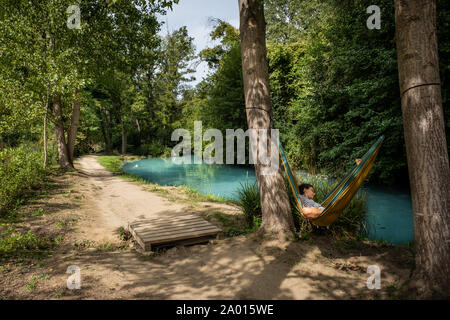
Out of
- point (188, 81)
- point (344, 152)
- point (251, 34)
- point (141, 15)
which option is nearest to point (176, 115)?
point (188, 81)

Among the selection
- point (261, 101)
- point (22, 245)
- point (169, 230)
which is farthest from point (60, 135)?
point (261, 101)

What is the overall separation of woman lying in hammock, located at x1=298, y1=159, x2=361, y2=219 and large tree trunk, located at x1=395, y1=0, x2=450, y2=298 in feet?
3.54

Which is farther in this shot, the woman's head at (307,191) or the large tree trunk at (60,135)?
the large tree trunk at (60,135)

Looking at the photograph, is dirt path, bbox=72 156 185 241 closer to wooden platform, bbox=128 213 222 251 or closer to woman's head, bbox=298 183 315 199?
wooden platform, bbox=128 213 222 251

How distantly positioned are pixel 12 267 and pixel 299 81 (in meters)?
12.2

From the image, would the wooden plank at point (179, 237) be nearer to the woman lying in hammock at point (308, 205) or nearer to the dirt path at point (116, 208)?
the dirt path at point (116, 208)

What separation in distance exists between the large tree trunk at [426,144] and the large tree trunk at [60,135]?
35.1ft

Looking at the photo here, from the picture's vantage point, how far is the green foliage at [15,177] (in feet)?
16.3

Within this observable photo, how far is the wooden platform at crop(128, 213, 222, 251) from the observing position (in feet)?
11.7

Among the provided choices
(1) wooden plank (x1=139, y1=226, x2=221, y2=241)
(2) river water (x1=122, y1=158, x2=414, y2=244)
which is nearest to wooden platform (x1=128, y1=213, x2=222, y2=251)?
(1) wooden plank (x1=139, y1=226, x2=221, y2=241)

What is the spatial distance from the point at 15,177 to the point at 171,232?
158 inches

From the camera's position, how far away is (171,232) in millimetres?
3771

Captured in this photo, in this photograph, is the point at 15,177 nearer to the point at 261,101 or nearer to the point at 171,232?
the point at 171,232

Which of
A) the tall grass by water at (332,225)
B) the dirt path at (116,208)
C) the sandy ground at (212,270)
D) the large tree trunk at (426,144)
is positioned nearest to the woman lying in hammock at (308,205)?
the tall grass by water at (332,225)
